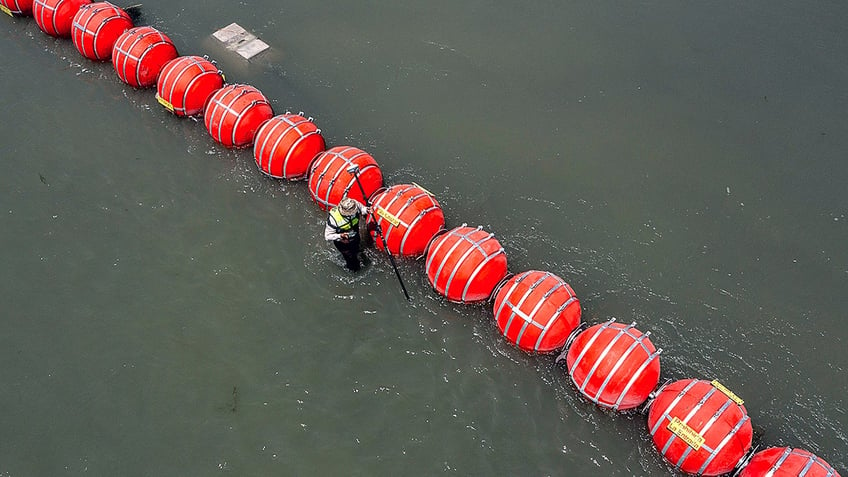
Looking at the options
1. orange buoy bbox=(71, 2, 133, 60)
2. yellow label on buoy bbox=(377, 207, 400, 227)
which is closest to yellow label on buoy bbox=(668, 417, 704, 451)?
yellow label on buoy bbox=(377, 207, 400, 227)

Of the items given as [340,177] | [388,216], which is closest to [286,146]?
[340,177]

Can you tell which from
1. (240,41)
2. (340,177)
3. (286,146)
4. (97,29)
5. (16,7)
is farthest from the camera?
(16,7)

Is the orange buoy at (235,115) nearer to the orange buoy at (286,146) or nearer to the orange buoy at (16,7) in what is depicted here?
the orange buoy at (286,146)

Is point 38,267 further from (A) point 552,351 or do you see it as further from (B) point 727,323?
(B) point 727,323

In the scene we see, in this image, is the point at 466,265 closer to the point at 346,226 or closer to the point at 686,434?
the point at 346,226

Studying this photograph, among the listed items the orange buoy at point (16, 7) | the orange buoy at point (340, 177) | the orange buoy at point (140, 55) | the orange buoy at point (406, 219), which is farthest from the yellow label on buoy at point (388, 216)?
the orange buoy at point (16, 7)

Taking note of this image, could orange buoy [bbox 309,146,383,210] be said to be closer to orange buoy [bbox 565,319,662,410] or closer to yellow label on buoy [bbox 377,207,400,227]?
yellow label on buoy [bbox 377,207,400,227]
